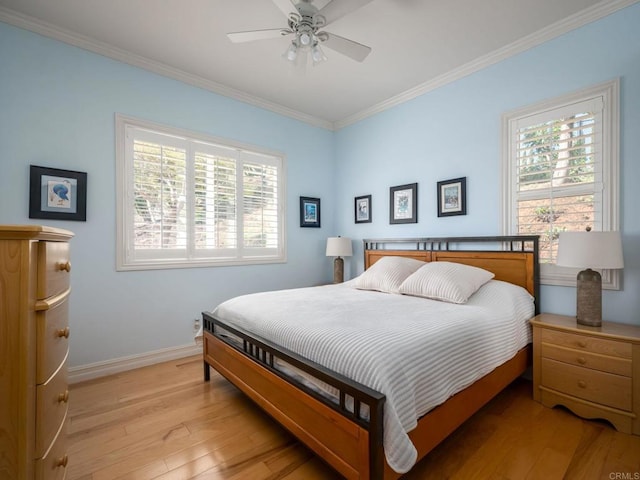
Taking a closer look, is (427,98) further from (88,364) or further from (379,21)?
(88,364)

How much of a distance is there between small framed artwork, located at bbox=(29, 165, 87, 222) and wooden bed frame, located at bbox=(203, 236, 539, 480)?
143 cm

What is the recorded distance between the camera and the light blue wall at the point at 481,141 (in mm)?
2145

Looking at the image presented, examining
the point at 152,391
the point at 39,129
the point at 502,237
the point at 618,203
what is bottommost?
the point at 152,391

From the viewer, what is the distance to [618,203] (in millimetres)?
2168

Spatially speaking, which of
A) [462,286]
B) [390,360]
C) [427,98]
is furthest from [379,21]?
[390,360]

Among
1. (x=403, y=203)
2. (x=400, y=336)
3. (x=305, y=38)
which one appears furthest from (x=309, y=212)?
(x=400, y=336)

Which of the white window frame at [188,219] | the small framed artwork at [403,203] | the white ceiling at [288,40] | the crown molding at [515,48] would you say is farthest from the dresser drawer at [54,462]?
the crown molding at [515,48]

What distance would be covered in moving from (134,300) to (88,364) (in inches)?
24.4

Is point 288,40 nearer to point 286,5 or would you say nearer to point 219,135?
point 286,5

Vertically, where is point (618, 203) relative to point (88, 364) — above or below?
above

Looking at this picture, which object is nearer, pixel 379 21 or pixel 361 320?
pixel 361 320

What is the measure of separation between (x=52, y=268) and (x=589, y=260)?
286 centimetres

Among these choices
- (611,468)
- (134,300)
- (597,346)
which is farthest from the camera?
(134,300)

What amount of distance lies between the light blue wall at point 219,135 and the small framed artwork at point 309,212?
0.14 metres
